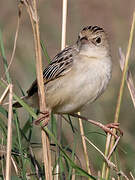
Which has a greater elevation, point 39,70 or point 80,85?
point 80,85

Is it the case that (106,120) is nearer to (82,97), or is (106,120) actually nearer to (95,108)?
(95,108)

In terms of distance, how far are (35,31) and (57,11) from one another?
6922mm

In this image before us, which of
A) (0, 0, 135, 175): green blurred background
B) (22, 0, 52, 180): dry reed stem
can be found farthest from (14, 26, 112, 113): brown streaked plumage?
(22, 0, 52, 180): dry reed stem

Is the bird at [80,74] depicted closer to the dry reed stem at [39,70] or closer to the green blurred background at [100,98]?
the green blurred background at [100,98]

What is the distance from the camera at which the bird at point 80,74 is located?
4340mm

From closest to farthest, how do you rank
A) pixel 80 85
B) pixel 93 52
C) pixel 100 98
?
pixel 80 85 < pixel 93 52 < pixel 100 98

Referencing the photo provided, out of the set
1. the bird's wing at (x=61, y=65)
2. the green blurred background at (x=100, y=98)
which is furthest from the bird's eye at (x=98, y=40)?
the green blurred background at (x=100, y=98)

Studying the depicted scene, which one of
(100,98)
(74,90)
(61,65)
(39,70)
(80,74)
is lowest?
(39,70)

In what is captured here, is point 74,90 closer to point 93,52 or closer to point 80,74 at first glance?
point 80,74

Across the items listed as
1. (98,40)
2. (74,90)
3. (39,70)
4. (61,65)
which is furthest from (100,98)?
(39,70)

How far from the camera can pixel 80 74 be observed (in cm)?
434

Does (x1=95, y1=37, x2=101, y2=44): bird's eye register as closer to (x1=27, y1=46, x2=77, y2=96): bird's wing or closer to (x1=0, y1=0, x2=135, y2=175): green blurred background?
(x1=27, y1=46, x2=77, y2=96): bird's wing

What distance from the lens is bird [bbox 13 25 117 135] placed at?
14.2 ft

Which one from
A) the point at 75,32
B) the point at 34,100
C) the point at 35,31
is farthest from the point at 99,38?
the point at 75,32
